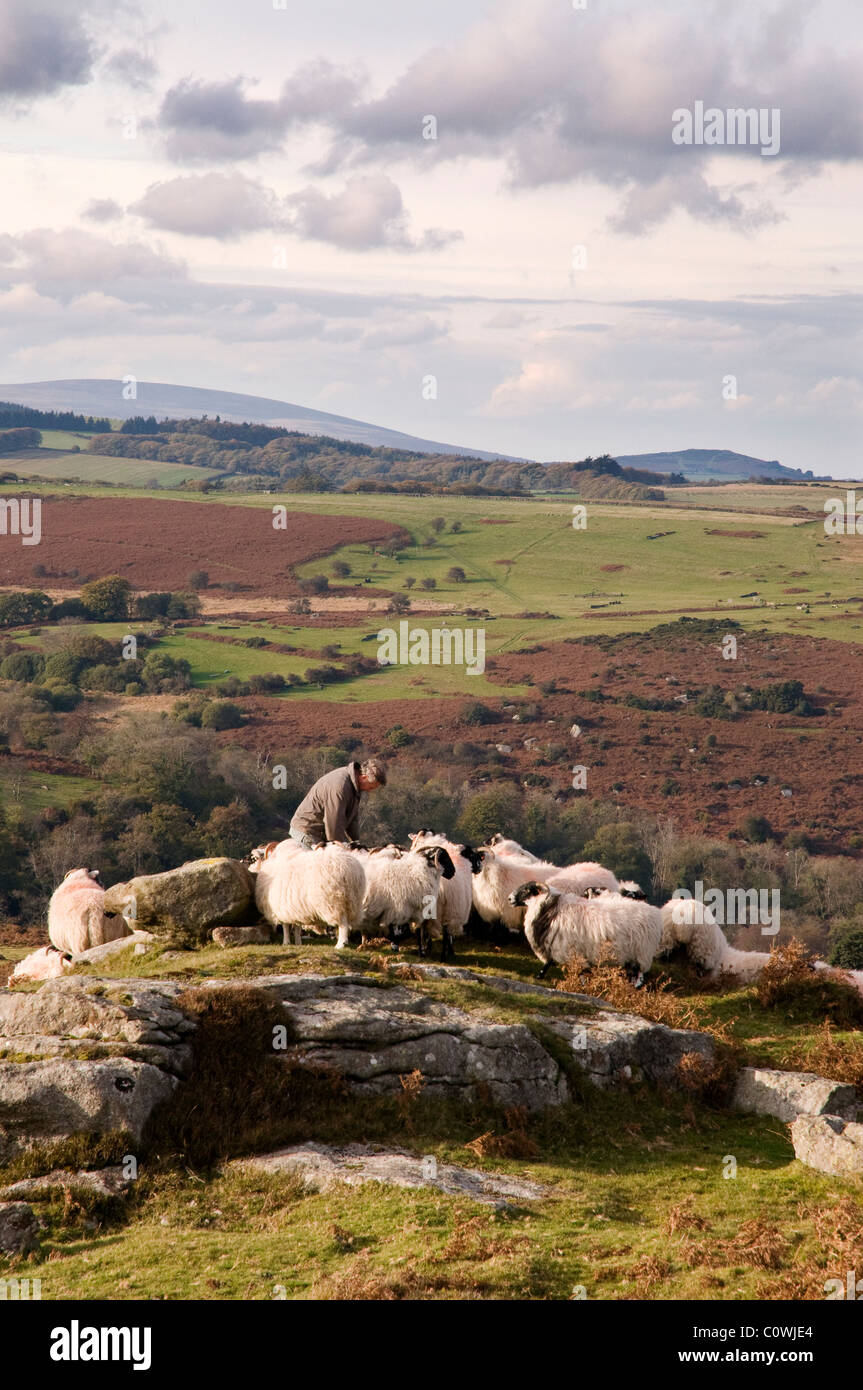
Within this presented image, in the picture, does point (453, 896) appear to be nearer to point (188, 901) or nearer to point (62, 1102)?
point (188, 901)

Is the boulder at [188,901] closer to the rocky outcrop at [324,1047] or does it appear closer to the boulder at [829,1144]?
the rocky outcrop at [324,1047]

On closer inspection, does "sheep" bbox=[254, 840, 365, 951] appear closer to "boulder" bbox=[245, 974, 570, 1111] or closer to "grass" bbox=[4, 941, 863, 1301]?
"grass" bbox=[4, 941, 863, 1301]

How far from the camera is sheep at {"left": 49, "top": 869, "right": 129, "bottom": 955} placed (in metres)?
17.5

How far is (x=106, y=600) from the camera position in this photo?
14088 centimetres

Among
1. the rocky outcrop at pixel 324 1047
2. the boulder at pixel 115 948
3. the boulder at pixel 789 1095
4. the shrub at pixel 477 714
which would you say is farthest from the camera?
the shrub at pixel 477 714

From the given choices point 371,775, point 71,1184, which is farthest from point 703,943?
point 71,1184

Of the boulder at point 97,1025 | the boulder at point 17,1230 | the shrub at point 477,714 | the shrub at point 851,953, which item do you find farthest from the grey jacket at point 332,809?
the shrub at point 477,714

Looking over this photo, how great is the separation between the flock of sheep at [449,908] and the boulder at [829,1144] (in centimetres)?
436

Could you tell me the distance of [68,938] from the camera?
18.0 metres

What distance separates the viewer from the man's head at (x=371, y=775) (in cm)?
1648

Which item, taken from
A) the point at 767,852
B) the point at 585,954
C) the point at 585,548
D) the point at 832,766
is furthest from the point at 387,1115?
the point at 585,548

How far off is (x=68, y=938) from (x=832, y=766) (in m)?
101

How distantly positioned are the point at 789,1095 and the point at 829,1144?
4.70ft

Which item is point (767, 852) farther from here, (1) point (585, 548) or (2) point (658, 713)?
(1) point (585, 548)
